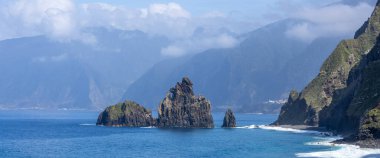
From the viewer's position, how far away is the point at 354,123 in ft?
594

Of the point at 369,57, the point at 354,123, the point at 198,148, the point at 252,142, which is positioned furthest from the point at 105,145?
the point at 369,57

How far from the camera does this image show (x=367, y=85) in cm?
18025

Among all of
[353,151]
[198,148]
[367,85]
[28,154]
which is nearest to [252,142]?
[198,148]

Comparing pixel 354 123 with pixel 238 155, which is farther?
pixel 354 123

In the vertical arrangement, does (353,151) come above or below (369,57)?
below

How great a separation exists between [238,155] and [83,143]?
5191cm

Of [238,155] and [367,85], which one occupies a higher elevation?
[367,85]

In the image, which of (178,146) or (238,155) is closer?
Result: (238,155)

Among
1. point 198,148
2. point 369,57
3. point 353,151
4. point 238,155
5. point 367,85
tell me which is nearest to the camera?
point 353,151

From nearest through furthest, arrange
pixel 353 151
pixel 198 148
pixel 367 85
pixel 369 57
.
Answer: pixel 353 151 < pixel 198 148 < pixel 367 85 < pixel 369 57

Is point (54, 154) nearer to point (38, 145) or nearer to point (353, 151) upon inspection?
point (38, 145)

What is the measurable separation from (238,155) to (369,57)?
70.3 meters

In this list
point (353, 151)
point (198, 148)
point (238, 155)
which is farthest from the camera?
point (198, 148)

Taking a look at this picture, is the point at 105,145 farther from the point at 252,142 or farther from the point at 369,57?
the point at 369,57
